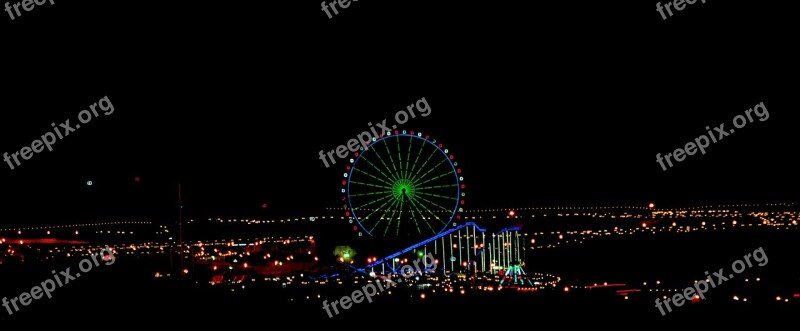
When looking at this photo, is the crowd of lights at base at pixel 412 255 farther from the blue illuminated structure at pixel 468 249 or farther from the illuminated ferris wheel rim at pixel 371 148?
the illuminated ferris wheel rim at pixel 371 148

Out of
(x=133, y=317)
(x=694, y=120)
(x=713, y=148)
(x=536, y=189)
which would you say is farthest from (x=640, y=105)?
(x=133, y=317)

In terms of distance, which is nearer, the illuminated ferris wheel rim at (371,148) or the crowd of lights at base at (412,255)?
the crowd of lights at base at (412,255)

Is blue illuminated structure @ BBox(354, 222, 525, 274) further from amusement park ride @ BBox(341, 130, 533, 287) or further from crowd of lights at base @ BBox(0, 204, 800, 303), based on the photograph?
amusement park ride @ BBox(341, 130, 533, 287)

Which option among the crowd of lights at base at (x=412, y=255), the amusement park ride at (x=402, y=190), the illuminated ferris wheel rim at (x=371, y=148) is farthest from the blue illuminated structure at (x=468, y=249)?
the illuminated ferris wheel rim at (x=371, y=148)

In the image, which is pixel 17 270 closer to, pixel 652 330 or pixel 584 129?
pixel 652 330

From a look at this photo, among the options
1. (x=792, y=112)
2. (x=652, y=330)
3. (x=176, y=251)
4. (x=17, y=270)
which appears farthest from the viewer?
(x=792, y=112)

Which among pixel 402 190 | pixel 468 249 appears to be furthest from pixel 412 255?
pixel 402 190

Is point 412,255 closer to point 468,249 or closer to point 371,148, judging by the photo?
point 468,249

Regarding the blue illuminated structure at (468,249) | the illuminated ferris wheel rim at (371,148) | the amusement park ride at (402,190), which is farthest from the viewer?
the amusement park ride at (402,190)

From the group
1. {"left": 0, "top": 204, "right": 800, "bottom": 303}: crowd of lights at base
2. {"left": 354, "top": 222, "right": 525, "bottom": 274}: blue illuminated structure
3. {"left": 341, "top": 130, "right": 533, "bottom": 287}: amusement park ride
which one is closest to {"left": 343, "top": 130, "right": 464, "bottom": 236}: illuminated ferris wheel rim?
{"left": 341, "top": 130, "right": 533, "bottom": 287}: amusement park ride

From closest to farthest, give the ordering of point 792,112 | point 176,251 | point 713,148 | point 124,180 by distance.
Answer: point 176,251 → point 124,180 → point 792,112 → point 713,148

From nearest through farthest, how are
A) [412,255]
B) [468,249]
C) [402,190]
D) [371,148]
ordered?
[468,249] < [412,255] < [371,148] < [402,190]
